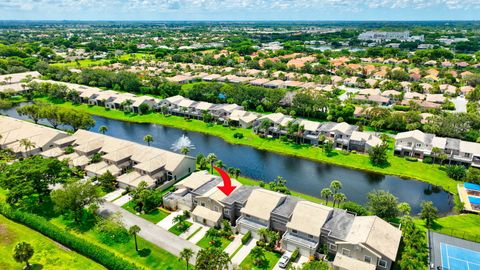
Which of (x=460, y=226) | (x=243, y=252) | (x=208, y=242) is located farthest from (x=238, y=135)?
(x=460, y=226)

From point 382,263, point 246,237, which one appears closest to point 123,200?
point 246,237

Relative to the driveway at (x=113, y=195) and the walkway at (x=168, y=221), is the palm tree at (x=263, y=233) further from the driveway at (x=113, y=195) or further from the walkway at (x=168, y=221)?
the driveway at (x=113, y=195)

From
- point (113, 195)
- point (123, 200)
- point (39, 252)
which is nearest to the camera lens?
point (39, 252)

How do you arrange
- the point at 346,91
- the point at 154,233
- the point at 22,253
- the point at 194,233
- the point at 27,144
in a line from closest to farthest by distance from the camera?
the point at 22,253 → the point at 154,233 → the point at 194,233 → the point at 27,144 → the point at 346,91

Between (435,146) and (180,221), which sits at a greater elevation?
(435,146)

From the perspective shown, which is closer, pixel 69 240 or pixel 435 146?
pixel 69 240

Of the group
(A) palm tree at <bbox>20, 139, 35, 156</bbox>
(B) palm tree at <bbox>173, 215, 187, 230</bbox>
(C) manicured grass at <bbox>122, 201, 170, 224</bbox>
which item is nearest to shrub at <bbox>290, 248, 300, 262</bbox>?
(B) palm tree at <bbox>173, 215, 187, 230</bbox>

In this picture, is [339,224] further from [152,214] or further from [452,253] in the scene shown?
[152,214]

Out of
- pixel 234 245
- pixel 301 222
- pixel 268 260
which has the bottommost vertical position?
pixel 268 260
